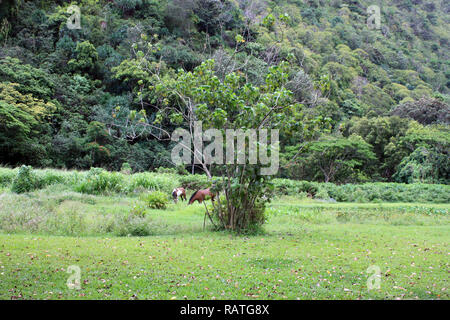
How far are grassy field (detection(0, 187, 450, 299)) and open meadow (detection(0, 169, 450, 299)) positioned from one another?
0.7 inches

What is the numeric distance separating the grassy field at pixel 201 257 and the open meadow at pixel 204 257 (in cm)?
2

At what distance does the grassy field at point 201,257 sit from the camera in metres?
5.17

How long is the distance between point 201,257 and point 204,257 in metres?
0.06

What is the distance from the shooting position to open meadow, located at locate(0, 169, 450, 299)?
518cm

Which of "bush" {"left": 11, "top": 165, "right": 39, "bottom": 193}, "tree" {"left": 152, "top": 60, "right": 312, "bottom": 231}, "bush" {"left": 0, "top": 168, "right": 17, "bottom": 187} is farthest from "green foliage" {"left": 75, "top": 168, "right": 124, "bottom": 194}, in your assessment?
"tree" {"left": 152, "top": 60, "right": 312, "bottom": 231}

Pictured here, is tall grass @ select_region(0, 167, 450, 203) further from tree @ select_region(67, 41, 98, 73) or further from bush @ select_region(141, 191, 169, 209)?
tree @ select_region(67, 41, 98, 73)

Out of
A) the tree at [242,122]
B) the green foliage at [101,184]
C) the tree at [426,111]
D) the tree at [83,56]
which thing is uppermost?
the tree at [83,56]

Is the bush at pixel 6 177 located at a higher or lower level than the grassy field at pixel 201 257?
higher

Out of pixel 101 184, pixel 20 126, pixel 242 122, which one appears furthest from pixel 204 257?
pixel 20 126

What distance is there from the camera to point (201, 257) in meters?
7.13

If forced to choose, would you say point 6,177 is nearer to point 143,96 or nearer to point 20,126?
point 20,126

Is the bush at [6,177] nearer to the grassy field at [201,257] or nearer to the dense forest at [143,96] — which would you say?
the grassy field at [201,257]

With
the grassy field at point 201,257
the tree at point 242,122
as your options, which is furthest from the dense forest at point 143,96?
the grassy field at point 201,257

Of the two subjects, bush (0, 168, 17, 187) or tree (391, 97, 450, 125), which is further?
tree (391, 97, 450, 125)
